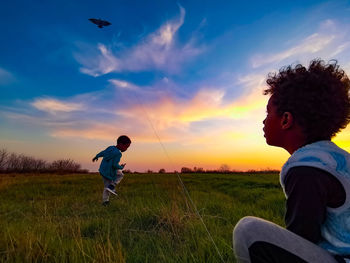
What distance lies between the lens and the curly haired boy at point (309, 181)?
1.29 m

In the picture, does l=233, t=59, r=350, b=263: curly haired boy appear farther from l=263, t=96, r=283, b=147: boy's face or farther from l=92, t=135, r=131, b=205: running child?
l=92, t=135, r=131, b=205: running child

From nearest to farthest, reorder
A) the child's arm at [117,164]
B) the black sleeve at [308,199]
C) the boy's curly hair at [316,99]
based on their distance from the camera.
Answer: the black sleeve at [308,199] < the boy's curly hair at [316,99] < the child's arm at [117,164]

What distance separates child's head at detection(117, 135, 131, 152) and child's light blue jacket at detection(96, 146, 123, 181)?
241mm

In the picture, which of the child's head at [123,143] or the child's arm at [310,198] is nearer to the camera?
the child's arm at [310,198]

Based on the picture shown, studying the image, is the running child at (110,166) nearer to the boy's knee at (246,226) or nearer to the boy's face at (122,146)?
the boy's face at (122,146)

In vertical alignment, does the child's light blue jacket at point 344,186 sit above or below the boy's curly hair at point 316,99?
below

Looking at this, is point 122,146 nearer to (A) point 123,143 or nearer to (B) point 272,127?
(A) point 123,143

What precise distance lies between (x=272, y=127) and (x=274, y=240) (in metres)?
0.68

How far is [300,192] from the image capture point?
4.18 ft

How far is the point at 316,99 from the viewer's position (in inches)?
64.7

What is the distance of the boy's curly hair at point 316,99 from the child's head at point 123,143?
24.6ft

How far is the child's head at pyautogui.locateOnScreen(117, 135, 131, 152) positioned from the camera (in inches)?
351

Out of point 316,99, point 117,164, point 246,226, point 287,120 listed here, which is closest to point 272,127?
point 287,120

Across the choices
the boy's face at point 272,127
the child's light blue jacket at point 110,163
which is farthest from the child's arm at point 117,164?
the boy's face at point 272,127
